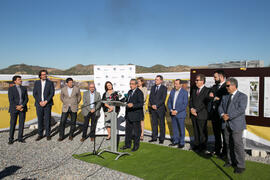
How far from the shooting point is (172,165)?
4.46 metres

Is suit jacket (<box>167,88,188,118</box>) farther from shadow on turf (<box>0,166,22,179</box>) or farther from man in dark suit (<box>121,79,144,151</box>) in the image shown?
shadow on turf (<box>0,166,22,179</box>)

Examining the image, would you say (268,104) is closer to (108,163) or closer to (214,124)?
(214,124)

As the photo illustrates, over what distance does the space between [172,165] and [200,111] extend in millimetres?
1505

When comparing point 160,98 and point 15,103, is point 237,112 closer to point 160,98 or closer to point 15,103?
point 160,98

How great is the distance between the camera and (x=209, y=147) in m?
5.89

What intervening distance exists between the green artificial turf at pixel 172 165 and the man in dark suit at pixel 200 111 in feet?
1.22

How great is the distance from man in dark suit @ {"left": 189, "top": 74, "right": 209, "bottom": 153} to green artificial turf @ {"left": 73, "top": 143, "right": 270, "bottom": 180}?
373 mm

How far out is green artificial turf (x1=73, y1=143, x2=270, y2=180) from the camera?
12.9 feet

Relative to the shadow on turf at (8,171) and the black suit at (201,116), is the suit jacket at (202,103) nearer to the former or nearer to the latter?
the black suit at (201,116)

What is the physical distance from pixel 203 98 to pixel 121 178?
268 centimetres

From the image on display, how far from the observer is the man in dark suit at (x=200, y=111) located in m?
5.16

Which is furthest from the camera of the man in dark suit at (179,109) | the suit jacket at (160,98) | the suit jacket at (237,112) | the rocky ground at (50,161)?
the suit jacket at (160,98)

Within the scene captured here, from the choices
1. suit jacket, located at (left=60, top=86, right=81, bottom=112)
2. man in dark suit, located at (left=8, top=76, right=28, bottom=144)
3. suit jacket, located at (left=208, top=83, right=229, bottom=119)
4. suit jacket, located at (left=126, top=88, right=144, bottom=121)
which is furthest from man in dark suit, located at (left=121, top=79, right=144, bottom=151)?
man in dark suit, located at (left=8, top=76, right=28, bottom=144)

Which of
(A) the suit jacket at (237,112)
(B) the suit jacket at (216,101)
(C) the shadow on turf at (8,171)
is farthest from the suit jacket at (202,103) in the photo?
(C) the shadow on turf at (8,171)
